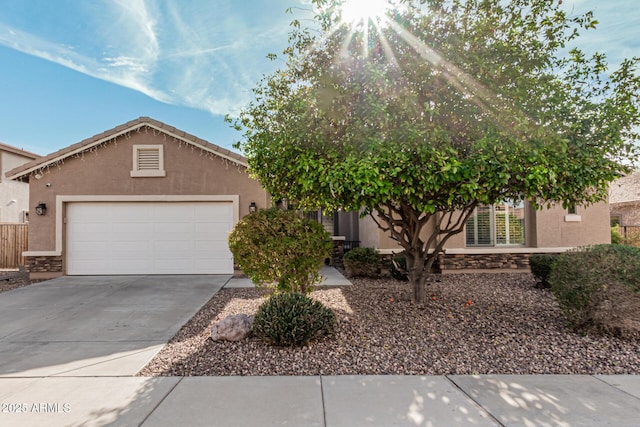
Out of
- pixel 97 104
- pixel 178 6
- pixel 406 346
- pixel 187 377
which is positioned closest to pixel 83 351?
pixel 187 377

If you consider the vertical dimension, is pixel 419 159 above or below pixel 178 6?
below

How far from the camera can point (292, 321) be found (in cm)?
443

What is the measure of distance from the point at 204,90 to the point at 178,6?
321 centimetres

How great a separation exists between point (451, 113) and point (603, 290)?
10.1ft

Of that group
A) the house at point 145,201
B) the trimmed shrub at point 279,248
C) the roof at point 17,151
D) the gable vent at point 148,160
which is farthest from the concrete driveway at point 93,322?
the roof at point 17,151

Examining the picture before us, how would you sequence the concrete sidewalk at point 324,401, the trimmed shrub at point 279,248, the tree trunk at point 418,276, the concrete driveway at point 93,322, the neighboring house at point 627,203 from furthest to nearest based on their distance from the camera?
the neighboring house at point 627,203 < the tree trunk at point 418,276 < the trimmed shrub at point 279,248 < the concrete driveway at point 93,322 < the concrete sidewalk at point 324,401

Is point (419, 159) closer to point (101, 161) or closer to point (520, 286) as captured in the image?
point (520, 286)

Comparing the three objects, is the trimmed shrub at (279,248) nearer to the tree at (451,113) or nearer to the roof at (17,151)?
the tree at (451,113)

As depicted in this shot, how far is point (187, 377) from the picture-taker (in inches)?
147

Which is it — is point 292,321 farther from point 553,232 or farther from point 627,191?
point 627,191

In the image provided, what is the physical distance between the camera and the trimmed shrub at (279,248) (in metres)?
5.67

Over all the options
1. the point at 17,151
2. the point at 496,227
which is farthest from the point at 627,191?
the point at 17,151

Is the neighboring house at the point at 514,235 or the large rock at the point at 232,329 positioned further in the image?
the neighboring house at the point at 514,235

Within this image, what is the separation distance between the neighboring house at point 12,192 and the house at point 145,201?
8.79 m
